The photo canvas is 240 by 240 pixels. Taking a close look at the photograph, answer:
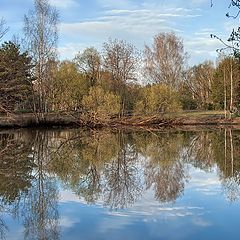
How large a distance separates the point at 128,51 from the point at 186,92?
1615 cm

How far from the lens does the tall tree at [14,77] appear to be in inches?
1144

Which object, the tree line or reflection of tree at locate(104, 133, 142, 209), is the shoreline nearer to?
the tree line

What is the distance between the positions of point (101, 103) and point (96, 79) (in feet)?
26.3

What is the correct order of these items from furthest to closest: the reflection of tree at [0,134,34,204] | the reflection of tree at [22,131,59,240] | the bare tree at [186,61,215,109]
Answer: the bare tree at [186,61,215,109] → the reflection of tree at [0,134,34,204] → the reflection of tree at [22,131,59,240]

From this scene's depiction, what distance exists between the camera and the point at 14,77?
31.7 meters

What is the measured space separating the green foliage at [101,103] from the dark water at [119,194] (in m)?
16.3

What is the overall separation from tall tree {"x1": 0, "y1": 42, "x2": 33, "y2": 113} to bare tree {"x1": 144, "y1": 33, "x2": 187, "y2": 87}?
14.9 m

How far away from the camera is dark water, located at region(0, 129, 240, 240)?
6.36m

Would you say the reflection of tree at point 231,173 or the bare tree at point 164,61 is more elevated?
the bare tree at point 164,61

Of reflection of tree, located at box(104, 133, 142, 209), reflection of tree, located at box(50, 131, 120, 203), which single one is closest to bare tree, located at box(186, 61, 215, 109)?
reflection of tree, located at box(50, 131, 120, 203)

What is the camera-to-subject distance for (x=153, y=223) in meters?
6.68

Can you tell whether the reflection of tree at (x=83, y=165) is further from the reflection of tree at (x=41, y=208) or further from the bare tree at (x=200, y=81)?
the bare tree at (x=200, y=81)

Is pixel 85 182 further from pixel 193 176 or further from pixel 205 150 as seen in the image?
pixel 205 150

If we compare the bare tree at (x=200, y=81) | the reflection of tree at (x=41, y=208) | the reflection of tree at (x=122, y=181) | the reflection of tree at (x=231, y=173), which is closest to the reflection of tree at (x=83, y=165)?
the reflection of tree at (x=122, y=181)
